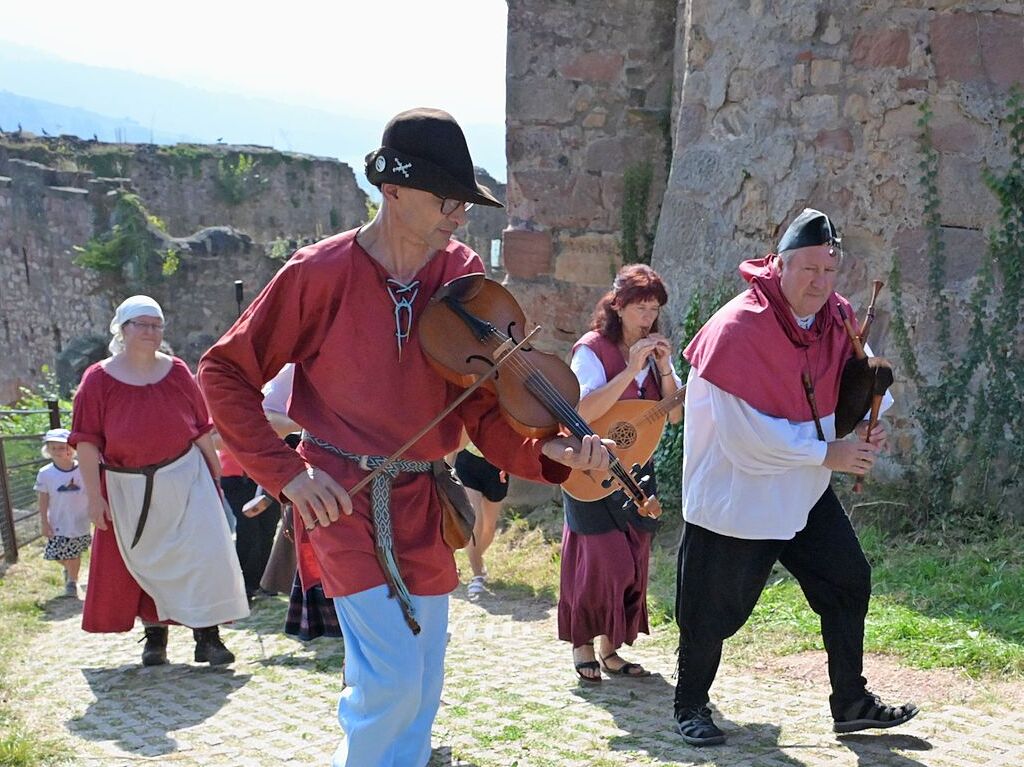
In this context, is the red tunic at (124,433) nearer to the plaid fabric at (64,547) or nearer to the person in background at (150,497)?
the person in background at (150,497)

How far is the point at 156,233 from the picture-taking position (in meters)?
18.8

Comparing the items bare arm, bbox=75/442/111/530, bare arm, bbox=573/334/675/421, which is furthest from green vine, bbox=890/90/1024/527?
bare arm, bbox=75/442/111/530

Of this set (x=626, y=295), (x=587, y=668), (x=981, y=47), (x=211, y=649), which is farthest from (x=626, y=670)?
(x=981, y=47)

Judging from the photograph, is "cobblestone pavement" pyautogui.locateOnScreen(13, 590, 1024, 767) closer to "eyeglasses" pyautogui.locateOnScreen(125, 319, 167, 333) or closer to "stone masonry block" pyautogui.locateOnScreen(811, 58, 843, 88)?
"eyeglasses" pyautogui.locateOnScreen(125, 319, 167, 333)

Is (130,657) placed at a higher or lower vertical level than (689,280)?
lower

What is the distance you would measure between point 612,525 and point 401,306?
2436 millimetres

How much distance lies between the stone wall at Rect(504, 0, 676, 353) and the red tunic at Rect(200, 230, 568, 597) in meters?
6.14

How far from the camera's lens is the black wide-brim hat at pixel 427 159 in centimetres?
344

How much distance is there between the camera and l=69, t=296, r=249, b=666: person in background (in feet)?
21.3

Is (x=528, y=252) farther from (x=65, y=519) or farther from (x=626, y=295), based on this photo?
(x=626, y=295)

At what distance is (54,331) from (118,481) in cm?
1638

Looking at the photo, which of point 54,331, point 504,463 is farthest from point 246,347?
point 54,331

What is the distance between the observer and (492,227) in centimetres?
2523

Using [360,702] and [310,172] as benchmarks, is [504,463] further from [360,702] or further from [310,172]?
[310,172]
